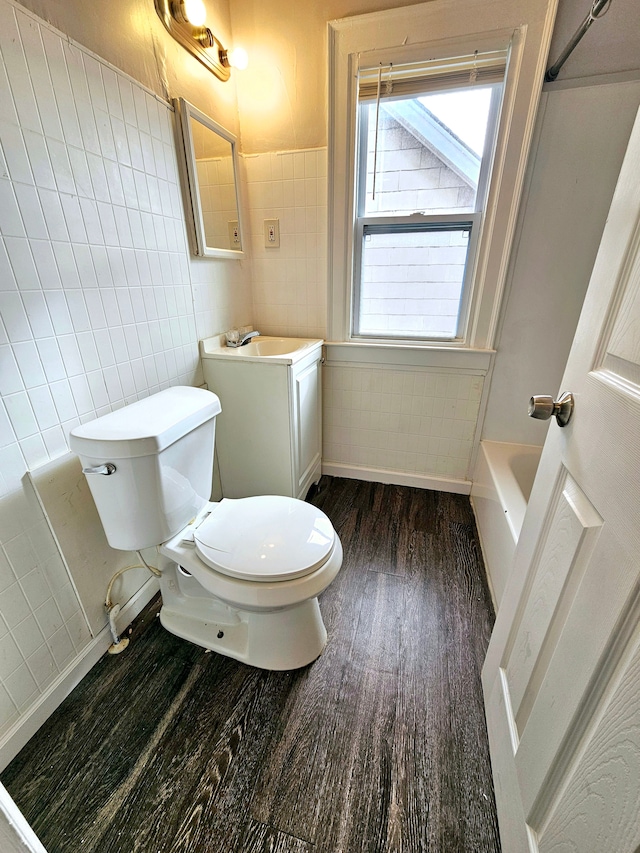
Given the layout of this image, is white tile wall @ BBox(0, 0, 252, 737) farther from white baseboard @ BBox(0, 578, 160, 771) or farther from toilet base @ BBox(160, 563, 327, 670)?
toilet base @ BBox(160, 563, 327, 670)

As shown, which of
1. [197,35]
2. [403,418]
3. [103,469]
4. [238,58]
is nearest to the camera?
[103,469]

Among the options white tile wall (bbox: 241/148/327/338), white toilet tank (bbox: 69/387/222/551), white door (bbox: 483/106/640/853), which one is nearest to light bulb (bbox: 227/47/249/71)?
white tile wall (bbox: 241/148/327/338)

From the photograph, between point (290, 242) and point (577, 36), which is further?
point (290, 242)

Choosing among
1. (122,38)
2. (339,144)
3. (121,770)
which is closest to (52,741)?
(121,770)

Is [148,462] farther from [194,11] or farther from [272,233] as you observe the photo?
[194,11]

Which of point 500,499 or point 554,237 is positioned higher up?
point 554,237

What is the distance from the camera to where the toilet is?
945mm

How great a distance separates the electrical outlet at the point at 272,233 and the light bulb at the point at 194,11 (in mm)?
702

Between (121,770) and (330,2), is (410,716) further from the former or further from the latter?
(330,2)

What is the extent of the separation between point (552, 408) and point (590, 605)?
33 centimetres

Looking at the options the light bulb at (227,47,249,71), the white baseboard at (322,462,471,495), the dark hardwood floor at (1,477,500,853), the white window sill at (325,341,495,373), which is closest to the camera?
the dark hardwood floor at (1,477,500,853)

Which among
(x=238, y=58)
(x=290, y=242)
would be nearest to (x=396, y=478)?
(x=290, y=242)

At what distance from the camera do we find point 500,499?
146 centimetres

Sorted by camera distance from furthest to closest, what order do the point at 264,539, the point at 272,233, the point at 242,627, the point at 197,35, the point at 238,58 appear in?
1. the point at 272,233
2. the point at 238,58
3. the point at 197,35
4. the point at 242,627
5. the point at 264,539
